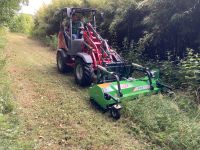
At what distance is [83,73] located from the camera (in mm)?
6523

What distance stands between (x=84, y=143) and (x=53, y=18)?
1216 cm

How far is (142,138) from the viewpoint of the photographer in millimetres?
4395

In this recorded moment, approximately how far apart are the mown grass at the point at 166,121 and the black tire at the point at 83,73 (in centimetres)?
158

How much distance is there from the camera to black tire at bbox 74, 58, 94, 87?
21.1ft

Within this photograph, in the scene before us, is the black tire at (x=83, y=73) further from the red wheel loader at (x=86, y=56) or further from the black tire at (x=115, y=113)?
the black tire at (x=115, y=113)

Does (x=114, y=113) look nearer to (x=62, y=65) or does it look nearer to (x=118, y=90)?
(x=118, y=90)

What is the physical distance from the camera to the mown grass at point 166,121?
413 centimetres

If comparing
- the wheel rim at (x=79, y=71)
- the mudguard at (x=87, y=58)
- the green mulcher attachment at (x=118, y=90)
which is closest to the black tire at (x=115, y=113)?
the green mulcher attachment at (x=118, y=90)

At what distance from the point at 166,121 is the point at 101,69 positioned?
1847 mm

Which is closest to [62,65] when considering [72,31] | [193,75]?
[72,31]

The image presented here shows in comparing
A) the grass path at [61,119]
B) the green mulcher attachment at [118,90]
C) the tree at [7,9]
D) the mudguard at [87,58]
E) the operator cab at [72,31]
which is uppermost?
the tree at [7,9]

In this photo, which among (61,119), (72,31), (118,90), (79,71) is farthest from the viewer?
(72,31)

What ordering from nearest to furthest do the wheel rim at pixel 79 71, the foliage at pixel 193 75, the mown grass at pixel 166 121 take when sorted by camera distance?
the mown grass at pixel 166 121
the foliage at pixel 193 75
the wheel rim at pixel 79 71

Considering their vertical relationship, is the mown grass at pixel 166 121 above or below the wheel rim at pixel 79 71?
below
